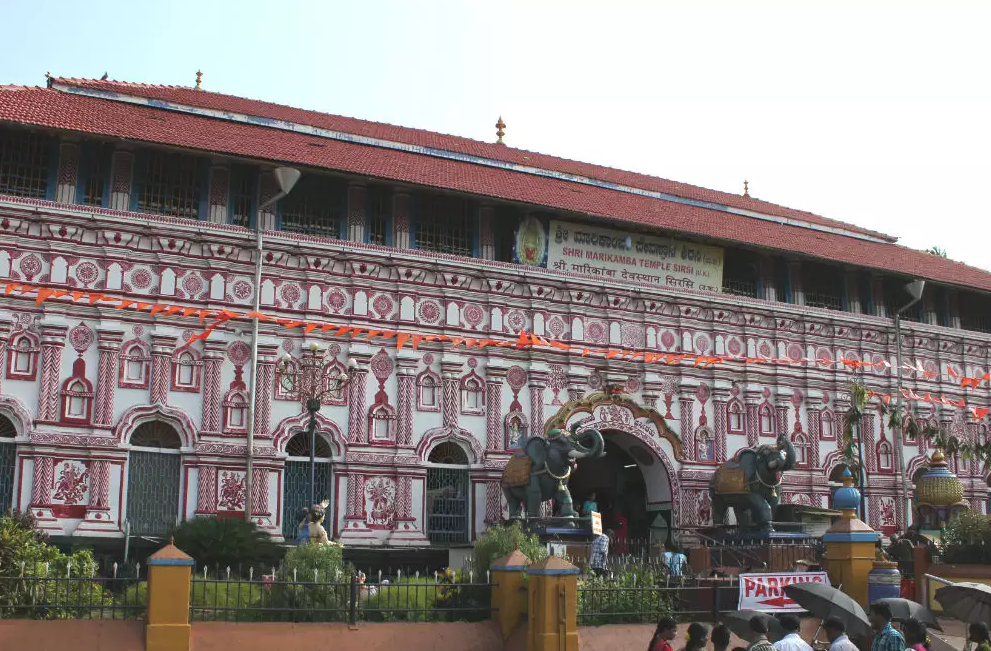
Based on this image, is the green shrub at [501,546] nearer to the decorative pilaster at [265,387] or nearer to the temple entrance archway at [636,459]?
the decorative pilaster at [265,387]

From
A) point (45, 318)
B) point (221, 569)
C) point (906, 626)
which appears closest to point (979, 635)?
point (906, 626)

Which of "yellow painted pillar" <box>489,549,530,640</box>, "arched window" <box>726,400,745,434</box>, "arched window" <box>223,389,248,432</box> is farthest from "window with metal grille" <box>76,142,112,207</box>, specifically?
"arched window" <box>726,400,745,434</box>

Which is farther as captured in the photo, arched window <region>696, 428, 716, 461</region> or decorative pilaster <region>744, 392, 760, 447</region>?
decorative pilaster <region>744, 392, 760, 447</region>

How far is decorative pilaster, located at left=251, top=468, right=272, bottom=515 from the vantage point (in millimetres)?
23500

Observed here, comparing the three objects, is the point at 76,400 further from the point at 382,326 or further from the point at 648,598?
the point at 648,598

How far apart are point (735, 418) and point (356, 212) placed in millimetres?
10738

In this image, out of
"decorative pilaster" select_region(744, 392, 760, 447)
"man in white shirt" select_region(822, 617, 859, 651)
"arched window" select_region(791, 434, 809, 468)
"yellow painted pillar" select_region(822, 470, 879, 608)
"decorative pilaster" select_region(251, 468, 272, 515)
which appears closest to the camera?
"man in white shirt" select_region(822, 617, 859, 651)

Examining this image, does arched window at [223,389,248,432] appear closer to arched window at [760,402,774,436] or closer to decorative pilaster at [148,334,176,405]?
decorative pilaster at [148,334,176,405]

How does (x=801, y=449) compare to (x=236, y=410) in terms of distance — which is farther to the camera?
(x=801, y=449)

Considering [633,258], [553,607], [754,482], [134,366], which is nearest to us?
[553,607]

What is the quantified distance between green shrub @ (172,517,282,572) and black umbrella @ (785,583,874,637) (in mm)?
9871

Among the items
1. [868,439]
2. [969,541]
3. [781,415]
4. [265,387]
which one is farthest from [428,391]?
[868,439]

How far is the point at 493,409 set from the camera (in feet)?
86.6

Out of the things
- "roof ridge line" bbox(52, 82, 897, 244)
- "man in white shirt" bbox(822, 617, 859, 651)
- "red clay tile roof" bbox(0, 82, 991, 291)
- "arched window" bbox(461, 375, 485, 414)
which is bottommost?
"man in white shirt" bbox(822, 617, 859, 651)
